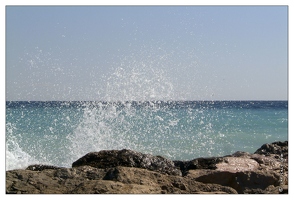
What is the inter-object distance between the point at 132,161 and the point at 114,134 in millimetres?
5300

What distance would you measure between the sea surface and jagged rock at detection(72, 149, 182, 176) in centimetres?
268

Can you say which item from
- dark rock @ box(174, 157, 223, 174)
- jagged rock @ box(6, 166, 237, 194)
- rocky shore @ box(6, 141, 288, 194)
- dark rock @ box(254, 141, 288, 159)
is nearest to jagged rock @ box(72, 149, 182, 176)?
rocky shore @ box(6, 141, 288, 194)

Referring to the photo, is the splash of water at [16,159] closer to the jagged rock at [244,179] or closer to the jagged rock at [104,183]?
the jagged rock at [104,183]

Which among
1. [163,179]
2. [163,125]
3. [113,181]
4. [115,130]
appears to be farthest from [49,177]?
[163,125]

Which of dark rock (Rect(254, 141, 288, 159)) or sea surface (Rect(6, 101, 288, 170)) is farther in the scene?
sea surface (Rect(6, 101, 288, 170))

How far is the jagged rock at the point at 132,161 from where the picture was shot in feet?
17.1

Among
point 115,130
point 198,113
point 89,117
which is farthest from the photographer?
point 198,113

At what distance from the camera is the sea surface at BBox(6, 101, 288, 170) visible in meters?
9.15

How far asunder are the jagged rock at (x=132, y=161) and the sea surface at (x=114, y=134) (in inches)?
105

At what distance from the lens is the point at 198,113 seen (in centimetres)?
2045

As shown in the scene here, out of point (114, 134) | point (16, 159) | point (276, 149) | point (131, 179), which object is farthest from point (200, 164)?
point (114, 134)

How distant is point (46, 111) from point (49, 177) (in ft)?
40.1

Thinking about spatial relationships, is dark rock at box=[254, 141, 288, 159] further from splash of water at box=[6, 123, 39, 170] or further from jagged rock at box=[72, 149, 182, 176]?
splash of water at box=[6, 123, 39, 170]
